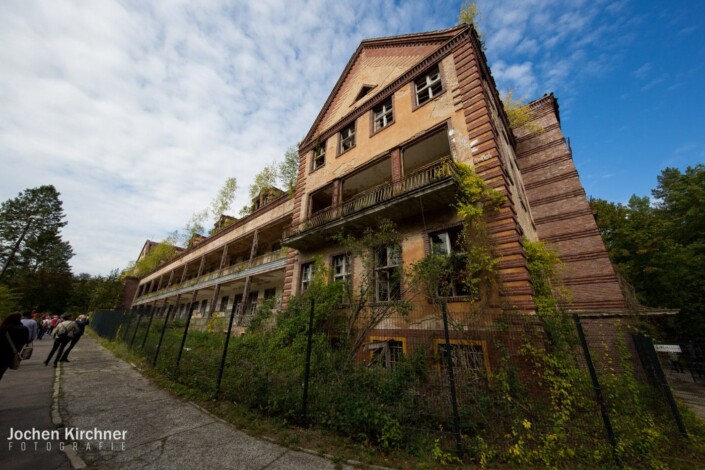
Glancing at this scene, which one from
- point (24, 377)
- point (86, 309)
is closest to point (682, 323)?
point (24, 377)

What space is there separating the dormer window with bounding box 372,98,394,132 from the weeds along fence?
1019 centimetres

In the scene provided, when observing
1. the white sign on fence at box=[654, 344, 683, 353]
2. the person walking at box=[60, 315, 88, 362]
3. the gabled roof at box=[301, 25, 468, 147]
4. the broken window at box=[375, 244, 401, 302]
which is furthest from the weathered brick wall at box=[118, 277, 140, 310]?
the white sign on fence at box=[654, 344, 683, 353]

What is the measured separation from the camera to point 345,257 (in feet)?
37.5

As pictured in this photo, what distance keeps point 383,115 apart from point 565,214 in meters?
11.9

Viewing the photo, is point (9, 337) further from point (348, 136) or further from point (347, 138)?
point (348, 136)

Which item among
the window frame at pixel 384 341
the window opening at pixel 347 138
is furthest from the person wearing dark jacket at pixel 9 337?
the window opening at pixel 347 138

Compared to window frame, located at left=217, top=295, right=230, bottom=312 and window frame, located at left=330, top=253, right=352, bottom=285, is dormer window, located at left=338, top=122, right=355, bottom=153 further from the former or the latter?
window frame, located at left=217, top=295, right=230, bottom=312

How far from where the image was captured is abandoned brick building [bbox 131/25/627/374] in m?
8.34

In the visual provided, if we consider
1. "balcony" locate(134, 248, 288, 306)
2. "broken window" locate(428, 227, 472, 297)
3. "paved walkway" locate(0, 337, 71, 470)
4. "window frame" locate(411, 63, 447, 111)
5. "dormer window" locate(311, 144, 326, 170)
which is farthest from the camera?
"balcony" locate(134, 248, 288, 306)

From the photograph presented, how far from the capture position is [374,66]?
14672mm

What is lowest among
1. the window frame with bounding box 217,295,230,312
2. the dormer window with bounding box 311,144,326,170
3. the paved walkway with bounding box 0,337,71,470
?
the paved walkway with bounding box 0,337,71,470

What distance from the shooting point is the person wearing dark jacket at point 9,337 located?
4.92 meters

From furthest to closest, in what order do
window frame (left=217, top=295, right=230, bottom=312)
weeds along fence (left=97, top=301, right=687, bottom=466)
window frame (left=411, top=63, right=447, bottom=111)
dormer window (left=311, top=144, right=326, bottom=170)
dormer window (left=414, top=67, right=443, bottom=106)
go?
1. window frame (left=217, top=295, right=230, bottom=312)
2. dormer window (left=311, top=144, right=326, bottom=170)
3. dormer window (left=414, top=67, right=443, bottom=106)
4. window frame (left=411, top=63, right=447, bottom=111)
5. weeds along fence (left=97, top=301, right=687, bottom=466)

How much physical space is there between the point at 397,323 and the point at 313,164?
1116 cm
